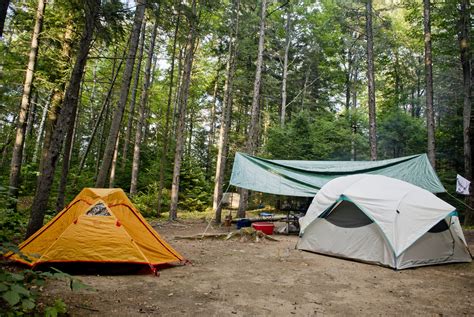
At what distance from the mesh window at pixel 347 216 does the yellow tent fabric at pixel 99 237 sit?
372cm

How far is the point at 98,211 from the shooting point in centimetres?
519

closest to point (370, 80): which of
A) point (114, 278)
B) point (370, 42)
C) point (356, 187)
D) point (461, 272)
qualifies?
Result: point (370, 42)

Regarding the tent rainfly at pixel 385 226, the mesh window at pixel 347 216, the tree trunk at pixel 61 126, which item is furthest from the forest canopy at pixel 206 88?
the mesh window at pixel 347 216

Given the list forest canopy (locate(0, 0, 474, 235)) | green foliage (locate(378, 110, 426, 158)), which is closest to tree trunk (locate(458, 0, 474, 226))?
forest canopy (locate(0, 0, 474, 235))

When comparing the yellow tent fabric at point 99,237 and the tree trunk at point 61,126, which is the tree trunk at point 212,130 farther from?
the yellow tent fabric at point 99,237

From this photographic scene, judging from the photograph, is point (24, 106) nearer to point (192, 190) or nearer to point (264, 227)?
point (264, 227)

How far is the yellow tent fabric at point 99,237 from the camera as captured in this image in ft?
15.5

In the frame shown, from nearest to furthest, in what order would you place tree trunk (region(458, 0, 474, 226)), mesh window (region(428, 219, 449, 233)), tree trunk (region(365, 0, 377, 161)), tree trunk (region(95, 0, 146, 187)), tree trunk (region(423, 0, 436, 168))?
mesh window (region(428, 219, 449, 233))
tree trunk (region(95, 0, 146, 187))
tree trunk (region(423, 0, 436, 168))
tree trunk (region(458, 0, 474, 226))
tree trunk (region(365, 0, 377, 161))

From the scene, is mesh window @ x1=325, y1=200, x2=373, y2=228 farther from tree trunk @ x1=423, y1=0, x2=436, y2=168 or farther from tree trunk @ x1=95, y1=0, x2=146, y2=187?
tree trunk @ x1=423, y1=0, x2=436, y2=168

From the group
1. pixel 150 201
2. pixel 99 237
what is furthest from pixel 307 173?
pixel 150 201

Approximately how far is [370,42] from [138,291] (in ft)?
41.7

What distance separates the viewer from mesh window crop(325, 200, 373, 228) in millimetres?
6977

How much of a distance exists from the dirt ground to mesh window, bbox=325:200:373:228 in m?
0.83

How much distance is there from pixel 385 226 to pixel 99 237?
5241 millimetres
